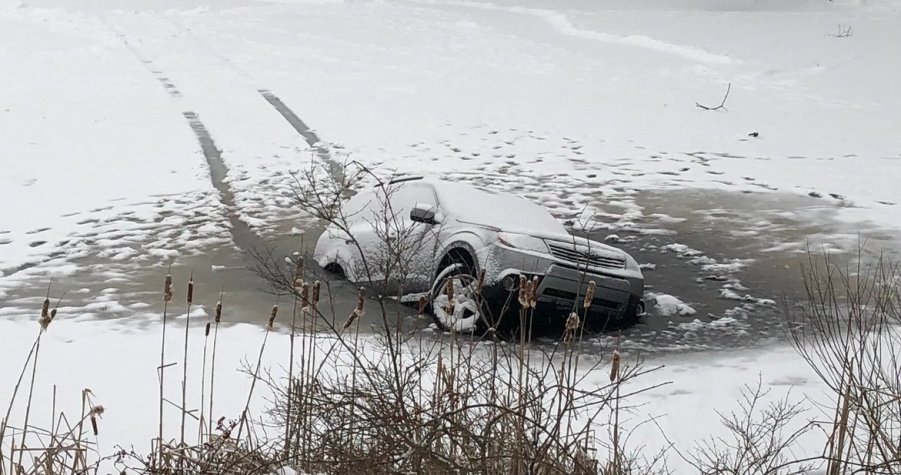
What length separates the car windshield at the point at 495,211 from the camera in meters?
11.0

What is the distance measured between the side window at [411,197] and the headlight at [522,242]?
1.25 metres

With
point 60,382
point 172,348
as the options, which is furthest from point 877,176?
point 60,382

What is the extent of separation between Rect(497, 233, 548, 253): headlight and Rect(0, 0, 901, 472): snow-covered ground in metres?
1.69

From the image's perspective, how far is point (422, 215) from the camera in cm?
1088

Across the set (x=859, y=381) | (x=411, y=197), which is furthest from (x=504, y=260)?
(x=859, y=381)

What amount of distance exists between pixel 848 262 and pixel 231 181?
Result: 1066 cm

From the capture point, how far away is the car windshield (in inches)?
433

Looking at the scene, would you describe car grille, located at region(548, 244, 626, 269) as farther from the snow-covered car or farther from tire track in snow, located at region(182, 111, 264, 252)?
tire track in snow, located at region(182, 111, 264, 252)

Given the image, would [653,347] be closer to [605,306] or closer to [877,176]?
[605,306]

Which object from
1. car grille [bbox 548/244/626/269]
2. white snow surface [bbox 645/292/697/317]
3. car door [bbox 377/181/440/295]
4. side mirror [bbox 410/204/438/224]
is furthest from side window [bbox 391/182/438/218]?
white snow surface [bbox 645/292/697/317]

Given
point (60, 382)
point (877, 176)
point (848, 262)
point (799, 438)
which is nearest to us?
point (799, 438)

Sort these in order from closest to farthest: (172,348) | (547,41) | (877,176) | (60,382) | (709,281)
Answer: (60,382) < (172,348) < (709,281) < (877,176) < (547,41)

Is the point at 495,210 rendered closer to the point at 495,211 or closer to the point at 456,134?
the point at 495,211

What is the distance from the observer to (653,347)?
10586mm
